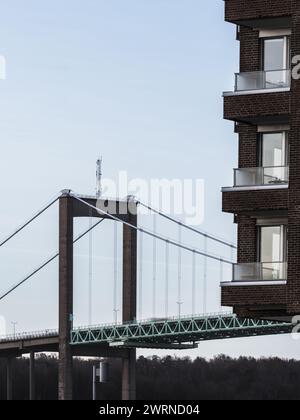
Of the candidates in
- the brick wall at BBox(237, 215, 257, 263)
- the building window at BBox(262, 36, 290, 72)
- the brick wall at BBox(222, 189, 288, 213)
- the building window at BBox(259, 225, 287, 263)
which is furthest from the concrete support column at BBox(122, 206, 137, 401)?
the building window at BBox(262, 36, 290, 72)

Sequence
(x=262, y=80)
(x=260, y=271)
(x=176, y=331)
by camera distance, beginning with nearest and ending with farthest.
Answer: (x=260, y=271) → (x=262, y=80) → (x=176, y=331)

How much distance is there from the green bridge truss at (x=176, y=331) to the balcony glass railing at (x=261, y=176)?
86424 millimetres

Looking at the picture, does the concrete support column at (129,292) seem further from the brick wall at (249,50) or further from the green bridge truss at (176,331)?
the brick wall at (249,50)

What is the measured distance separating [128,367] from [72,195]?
1791cm

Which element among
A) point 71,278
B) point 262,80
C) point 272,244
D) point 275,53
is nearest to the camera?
point 262,80

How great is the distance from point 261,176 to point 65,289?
115 meters

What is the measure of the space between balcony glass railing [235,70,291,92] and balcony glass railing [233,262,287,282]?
6445 millimetres

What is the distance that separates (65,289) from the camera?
184 m

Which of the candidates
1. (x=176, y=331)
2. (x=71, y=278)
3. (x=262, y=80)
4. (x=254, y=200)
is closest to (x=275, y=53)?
(x=262, y=80)

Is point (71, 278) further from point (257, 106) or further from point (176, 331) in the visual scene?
point (257, 106)

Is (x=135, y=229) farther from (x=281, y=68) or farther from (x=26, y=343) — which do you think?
(x=281, y=68)

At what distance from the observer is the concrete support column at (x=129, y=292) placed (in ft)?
607

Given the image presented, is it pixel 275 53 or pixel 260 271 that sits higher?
pixel 275 53

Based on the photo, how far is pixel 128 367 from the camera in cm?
18800
